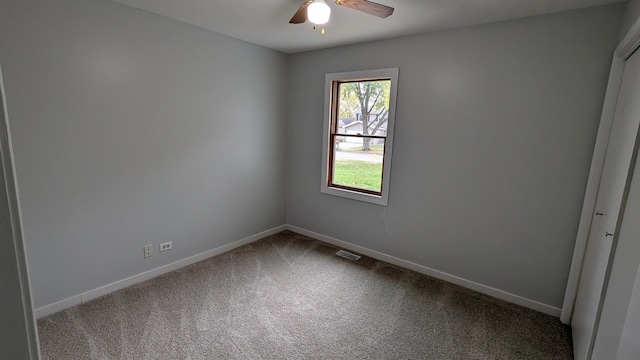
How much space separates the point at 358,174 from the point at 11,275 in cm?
351

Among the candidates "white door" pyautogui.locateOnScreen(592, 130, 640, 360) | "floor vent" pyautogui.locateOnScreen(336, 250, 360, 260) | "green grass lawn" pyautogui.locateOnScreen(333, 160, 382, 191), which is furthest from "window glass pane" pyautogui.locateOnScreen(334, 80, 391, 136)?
"white door" pyautogui.locateOnScreen(592, 130, 640, 360)

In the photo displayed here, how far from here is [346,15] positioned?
258cm

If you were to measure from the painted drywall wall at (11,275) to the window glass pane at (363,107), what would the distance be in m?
3.24

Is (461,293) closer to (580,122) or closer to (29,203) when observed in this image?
(580,122)

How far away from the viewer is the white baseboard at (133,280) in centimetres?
242

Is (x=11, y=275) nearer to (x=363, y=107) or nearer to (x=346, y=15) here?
(x=346, y=15)

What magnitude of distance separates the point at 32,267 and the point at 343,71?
3450mm

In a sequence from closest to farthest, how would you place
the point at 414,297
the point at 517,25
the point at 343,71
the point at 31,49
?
the point at 31,49
the point at 517,25
the point at 414,297
the point at 343,71

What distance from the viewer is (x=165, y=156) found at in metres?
2.98

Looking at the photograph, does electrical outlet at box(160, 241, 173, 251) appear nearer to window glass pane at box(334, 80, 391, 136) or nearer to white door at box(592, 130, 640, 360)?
window glass pane at box(334, 80, 391, 136)

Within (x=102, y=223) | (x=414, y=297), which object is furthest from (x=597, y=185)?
(x=102, y=223)

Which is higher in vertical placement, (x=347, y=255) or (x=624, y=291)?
(x=624, y=291)

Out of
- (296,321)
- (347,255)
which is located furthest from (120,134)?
(347,255)

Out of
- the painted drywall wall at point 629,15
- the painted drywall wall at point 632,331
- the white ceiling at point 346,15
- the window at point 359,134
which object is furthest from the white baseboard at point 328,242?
the white ceiling at point 346,15
